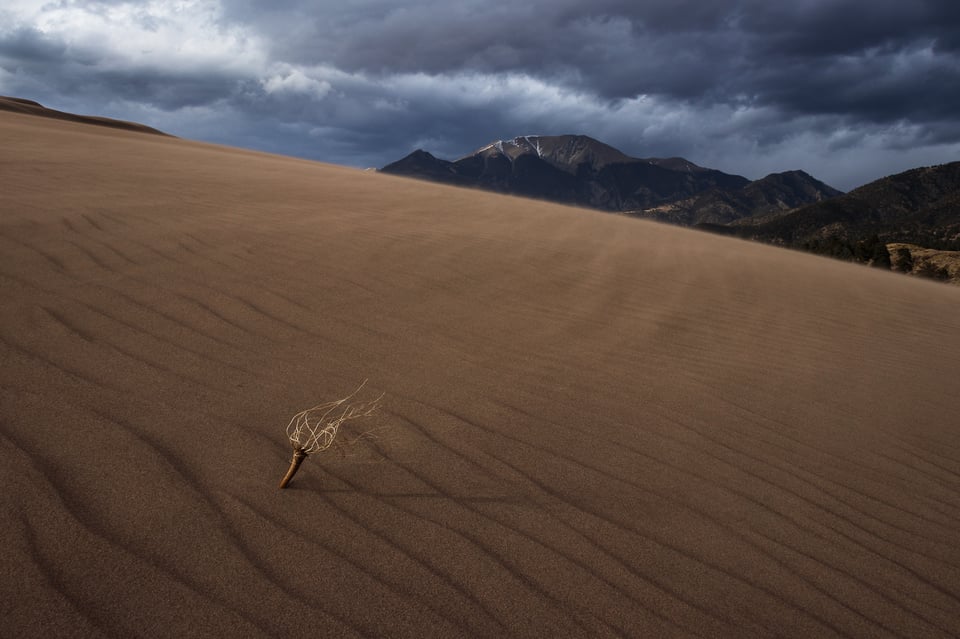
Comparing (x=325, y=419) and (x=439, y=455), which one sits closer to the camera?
(x=439, y=455)

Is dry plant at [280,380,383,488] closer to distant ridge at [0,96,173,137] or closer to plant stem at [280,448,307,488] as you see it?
plant stem at [280,448,307,488]

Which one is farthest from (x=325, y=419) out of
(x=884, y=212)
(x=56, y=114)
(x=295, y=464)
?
(x=884, y=212)

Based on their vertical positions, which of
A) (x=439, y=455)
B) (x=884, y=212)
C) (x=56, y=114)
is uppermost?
(x=884, y=212)

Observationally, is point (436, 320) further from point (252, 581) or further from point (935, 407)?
point (935, 407)

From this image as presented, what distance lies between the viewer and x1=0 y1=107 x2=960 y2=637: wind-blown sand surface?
190cm

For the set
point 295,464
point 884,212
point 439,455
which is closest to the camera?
point 295,464

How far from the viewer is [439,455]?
271cm

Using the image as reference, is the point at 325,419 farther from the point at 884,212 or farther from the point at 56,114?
the point at 884,212

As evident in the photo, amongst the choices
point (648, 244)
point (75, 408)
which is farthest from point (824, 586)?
point (648, 244)

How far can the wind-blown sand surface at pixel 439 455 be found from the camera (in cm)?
190

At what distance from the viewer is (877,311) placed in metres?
7.14

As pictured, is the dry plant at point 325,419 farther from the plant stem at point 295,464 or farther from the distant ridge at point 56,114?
the distant ridge at point 56,114

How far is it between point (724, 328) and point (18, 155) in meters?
9.91

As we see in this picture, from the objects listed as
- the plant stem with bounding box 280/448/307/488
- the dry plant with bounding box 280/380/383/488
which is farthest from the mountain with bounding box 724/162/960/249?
the plant stem with bounding box 280/448/307/488
